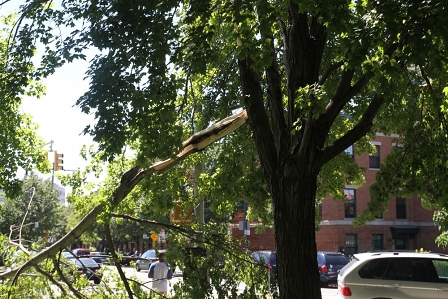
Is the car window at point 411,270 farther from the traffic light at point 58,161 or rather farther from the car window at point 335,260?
the traffic light at point 58,161

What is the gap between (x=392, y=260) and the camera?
42.6ft

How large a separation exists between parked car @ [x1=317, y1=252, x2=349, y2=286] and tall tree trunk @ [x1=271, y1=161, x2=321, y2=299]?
17.6 metres

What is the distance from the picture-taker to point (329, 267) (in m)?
24.2

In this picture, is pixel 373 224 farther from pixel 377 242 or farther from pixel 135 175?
pixel 135 175

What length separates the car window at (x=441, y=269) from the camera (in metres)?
12.8

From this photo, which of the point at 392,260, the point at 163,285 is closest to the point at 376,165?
the point at 392,260

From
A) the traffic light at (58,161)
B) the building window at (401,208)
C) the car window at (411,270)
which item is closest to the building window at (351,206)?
the building window at (401,208)

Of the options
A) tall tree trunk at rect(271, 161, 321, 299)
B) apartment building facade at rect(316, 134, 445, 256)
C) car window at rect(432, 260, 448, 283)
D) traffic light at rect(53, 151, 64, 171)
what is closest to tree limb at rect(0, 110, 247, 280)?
tall tree trunk at rect(271, 161, 321, 299)

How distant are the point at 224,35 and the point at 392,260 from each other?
748cm

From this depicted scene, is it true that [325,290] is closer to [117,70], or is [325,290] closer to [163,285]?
[163,285]

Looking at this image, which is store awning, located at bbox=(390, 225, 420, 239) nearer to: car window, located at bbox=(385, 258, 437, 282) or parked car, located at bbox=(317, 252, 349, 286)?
parked car, located at bbox=(317, 252, 349, 286)

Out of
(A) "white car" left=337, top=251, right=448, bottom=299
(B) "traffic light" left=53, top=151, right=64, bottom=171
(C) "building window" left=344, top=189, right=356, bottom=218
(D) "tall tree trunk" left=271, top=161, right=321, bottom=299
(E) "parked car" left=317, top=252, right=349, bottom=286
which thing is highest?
(B) "traffic light" left=53, top=151, right=64, bottom=171

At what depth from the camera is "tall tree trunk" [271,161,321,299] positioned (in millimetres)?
6555

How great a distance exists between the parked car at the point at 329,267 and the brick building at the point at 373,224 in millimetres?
12754
